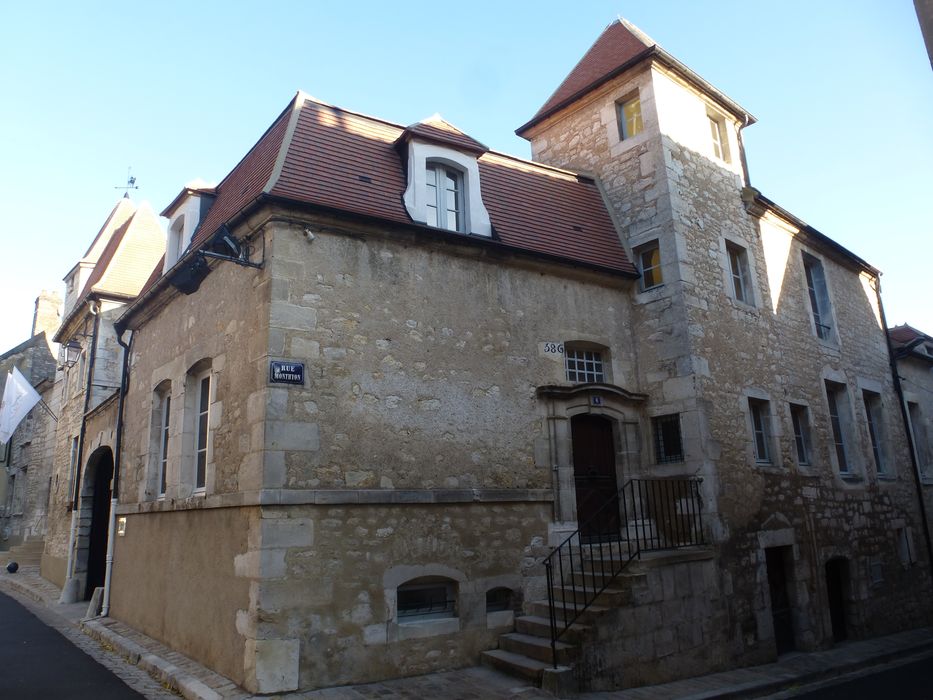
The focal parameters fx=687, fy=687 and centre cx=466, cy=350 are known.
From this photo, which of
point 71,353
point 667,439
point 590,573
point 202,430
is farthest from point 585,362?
point 71,353

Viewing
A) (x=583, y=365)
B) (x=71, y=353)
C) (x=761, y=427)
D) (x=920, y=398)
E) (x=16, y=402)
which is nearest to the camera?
(x=583, y=365)

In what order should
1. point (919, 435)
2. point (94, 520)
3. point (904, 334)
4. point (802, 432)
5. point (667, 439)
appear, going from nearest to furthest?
point (667, 439) < point (802, 432) < point (94, 520) < point (919, 435) < point (904, 334)

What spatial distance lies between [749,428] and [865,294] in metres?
7.11

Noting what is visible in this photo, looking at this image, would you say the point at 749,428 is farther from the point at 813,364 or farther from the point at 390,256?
the point at 390,256

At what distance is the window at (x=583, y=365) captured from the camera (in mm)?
9578

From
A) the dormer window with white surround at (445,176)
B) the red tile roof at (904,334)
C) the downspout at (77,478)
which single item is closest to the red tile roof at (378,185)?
the dormer window with white surround at (445,176)

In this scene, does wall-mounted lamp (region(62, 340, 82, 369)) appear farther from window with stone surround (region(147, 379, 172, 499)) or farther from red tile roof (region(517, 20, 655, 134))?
red tile roof (region(517, 20, 655, 134))

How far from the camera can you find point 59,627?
1079cm

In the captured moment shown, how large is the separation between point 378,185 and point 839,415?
977cm

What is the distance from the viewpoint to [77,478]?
1453cm

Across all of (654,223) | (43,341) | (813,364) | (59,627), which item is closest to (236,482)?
(59,627)

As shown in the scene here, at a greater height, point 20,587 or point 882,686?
point 20,587

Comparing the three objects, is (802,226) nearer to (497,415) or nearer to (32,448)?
(497,415)

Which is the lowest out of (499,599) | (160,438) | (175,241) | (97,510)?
(499,599)
